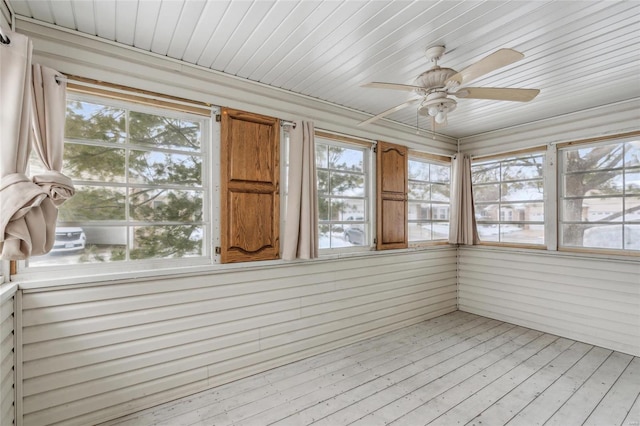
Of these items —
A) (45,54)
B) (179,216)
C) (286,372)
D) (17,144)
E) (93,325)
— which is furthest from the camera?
(286,372)

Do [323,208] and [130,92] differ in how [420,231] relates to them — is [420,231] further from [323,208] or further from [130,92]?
[130,92]

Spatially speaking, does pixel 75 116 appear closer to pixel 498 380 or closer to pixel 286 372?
pixel 286 372

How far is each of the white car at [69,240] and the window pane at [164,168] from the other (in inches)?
19.8

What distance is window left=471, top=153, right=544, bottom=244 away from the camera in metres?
4.02

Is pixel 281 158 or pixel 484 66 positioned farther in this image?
pixel 281 158

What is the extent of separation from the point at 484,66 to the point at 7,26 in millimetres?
2786

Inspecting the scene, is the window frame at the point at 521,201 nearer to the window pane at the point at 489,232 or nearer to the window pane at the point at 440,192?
the window pane at the point at 489,232

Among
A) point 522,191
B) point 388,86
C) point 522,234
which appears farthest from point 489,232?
point 388,86

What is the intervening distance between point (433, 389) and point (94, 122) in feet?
11.0

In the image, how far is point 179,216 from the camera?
2.51 meters

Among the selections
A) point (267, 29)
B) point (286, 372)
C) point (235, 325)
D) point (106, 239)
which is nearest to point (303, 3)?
point (267, 29)

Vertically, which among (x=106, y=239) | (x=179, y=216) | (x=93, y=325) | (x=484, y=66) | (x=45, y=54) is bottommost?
(x=93, y=325)

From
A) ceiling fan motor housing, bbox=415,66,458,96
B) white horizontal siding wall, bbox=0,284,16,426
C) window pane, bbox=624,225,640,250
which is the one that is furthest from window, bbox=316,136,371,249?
window pane, bbox=624,225,640,250

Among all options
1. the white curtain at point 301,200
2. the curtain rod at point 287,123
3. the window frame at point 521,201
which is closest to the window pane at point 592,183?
the window frame at point 521,201
